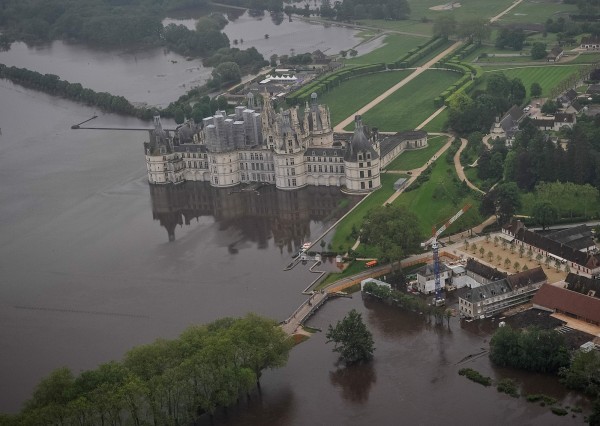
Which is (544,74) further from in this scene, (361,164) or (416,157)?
(361,164)

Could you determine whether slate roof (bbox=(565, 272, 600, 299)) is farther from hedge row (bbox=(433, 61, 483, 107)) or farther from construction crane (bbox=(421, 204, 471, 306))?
hedge row (bbox=(433, 61, 483, 107))

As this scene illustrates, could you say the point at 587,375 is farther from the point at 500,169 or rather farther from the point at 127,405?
the point at 500,169

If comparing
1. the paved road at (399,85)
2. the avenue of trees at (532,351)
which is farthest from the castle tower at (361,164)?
the avenue of trees at (532,351)

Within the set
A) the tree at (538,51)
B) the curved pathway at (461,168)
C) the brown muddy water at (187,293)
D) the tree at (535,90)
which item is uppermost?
the tree at (538,51)

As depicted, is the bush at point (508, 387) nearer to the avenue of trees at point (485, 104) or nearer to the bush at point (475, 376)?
the bush at point (475, 376)

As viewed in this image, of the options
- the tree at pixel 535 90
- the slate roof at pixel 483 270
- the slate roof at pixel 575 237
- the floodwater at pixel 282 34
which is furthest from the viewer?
the floodwater at pixel 282 34

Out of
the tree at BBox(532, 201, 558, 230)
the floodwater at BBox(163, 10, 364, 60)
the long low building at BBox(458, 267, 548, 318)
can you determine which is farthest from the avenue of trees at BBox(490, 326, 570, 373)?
the floodwater at BBox(163, 10, 364, 60)
